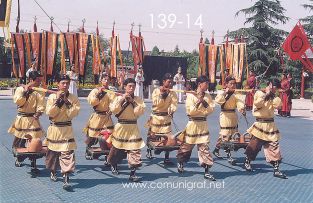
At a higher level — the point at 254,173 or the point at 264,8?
the point at 264,8

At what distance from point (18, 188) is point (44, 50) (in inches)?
447

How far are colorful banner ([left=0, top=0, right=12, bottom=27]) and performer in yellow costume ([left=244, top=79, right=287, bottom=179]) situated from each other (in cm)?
478

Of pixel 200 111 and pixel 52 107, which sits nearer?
pixel 52 107

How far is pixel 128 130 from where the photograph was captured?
684cm

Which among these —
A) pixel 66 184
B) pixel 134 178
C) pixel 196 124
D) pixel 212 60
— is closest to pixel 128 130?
pixel 134 178

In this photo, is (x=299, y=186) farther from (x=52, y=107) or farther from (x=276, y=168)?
(x=52, y=107)

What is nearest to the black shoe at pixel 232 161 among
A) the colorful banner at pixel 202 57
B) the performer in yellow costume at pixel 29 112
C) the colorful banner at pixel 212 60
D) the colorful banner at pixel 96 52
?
the performer in yellow costume at pixel 29 112

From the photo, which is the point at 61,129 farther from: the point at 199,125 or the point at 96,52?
the point at 96,52

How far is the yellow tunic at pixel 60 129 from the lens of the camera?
6.31 metres

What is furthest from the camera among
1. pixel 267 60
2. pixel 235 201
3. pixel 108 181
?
pixel 267 60

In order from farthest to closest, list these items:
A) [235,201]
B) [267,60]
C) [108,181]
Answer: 1. [267,60]
2. [108,181]
3. [235,201]

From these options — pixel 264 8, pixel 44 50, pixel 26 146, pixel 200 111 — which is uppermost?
pixel 264 8

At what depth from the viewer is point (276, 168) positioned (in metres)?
7.41

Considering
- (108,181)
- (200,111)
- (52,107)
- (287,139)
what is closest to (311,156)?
(287,139)
